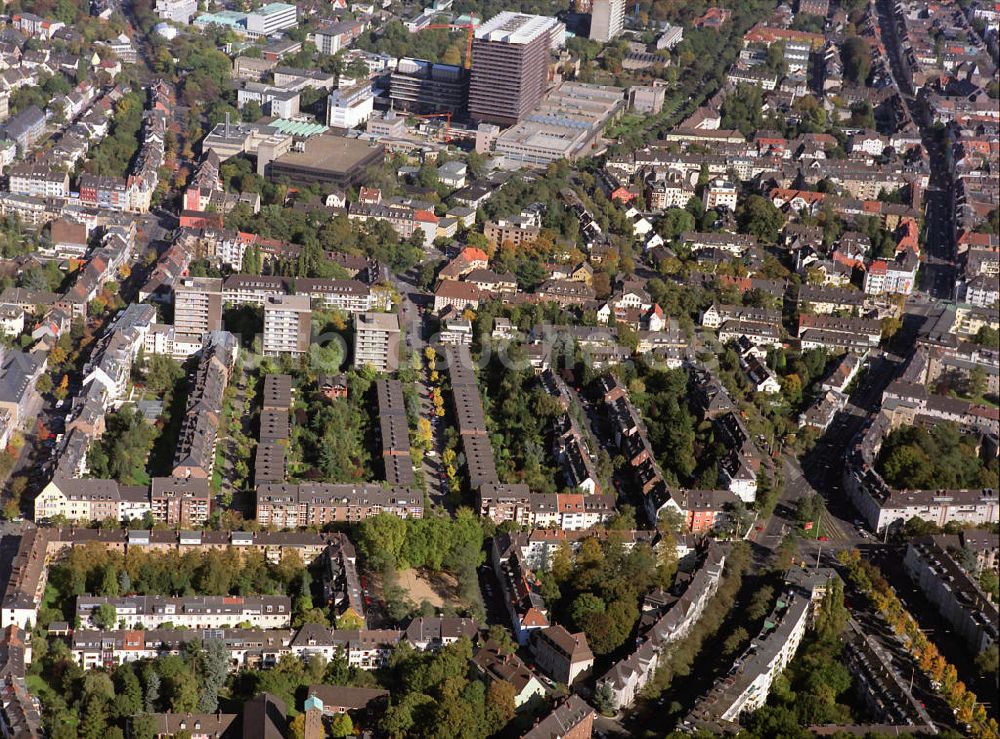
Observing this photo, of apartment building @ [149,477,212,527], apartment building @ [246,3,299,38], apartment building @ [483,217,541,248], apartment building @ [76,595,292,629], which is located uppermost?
apartment building @ [76,595,292,629]

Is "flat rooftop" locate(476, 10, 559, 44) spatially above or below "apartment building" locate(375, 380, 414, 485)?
above

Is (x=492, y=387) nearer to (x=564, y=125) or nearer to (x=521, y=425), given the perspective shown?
(x=521, y=425)

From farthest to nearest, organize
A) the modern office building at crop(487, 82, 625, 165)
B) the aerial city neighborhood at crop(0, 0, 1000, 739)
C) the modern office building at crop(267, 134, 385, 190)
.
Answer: the modern office building at crop(487, 82, 625, 165), the modern office building at crop(267, 134, 385, 190), the aerial city neighborhood at crop(0, 0, 1000, 739)

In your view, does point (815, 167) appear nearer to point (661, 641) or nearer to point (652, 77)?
point (652, 77)

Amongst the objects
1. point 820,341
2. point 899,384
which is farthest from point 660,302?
point 899,384

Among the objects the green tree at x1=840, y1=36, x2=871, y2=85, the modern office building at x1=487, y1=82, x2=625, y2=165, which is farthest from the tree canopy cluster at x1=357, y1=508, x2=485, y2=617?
the green tree at x1=840, y1=36, x2=871, y2=85

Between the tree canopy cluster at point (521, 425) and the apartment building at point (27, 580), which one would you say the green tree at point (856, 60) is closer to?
the tree canopy cluster at point (521, 425)

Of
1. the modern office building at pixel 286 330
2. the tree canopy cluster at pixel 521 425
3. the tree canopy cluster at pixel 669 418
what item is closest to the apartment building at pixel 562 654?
the tree canopy cluster at pixel 521 425

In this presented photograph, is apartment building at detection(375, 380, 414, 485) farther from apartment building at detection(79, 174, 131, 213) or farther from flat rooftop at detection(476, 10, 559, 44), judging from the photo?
flat rooftop at detection(476, 10, 559, 44)
